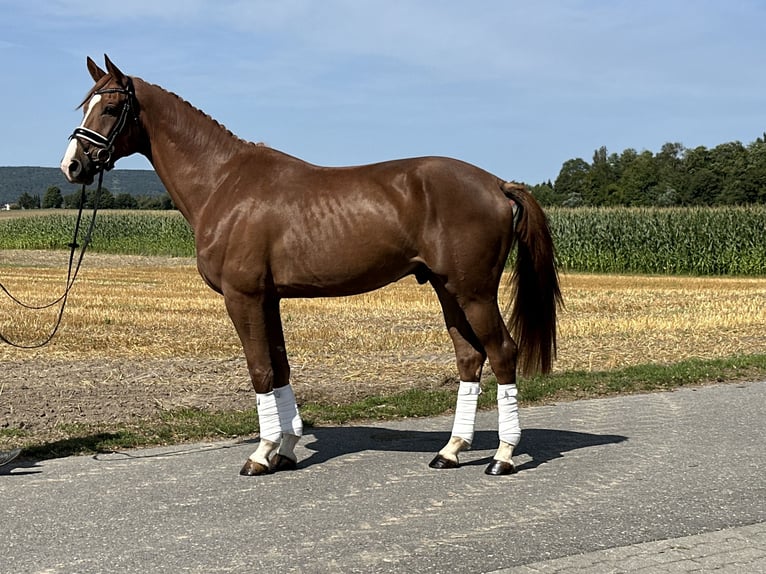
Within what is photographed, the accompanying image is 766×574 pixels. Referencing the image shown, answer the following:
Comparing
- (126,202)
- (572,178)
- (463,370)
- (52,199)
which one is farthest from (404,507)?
(572,178)

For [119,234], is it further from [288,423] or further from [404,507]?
[404,507]

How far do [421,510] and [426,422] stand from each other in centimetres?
259

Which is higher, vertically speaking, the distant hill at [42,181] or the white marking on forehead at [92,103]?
the distant hill at [42,181]

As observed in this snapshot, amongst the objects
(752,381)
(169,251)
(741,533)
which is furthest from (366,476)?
(169,251)

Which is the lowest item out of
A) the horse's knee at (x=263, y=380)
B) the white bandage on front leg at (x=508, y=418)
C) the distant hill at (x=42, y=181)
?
the white bandage on front leg at (x=508, y=418)

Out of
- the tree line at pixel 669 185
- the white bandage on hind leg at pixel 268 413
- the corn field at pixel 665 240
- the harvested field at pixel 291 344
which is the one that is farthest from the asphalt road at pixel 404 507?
the tree line at pixel 669 185

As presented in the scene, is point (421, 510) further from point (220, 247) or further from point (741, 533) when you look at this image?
point (220, 247)

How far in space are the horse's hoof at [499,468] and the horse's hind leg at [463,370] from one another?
0.25 meters

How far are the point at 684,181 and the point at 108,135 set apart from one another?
247 ft

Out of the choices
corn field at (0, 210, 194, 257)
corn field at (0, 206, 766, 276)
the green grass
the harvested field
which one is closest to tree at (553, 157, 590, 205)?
corn field at (0, 210, 194, 257)

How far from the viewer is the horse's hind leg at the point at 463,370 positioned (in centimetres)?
643

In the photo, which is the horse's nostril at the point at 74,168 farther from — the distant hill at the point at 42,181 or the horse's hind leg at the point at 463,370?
the distant hill at the point at 42,181

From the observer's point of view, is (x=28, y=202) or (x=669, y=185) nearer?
(x=669, y=185)

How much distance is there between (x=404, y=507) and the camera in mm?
5223
